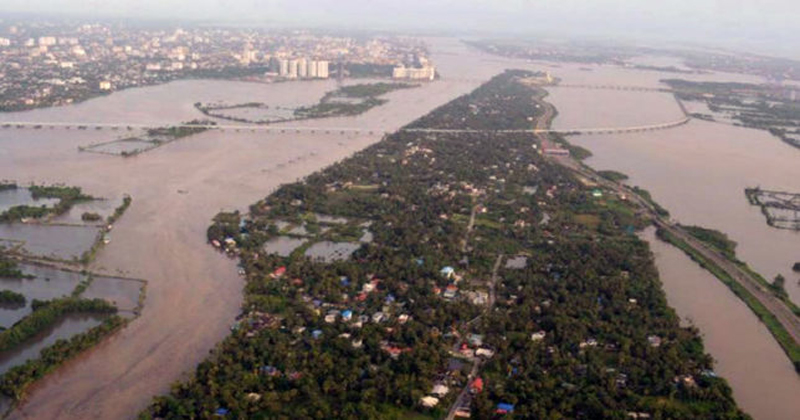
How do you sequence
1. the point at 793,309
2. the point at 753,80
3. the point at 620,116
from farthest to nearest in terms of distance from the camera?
the point at 753,80 < the point at 620,116 < the point at 793,309

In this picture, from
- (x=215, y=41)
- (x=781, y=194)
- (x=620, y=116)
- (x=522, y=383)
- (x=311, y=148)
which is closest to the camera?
(x=522, y=383)

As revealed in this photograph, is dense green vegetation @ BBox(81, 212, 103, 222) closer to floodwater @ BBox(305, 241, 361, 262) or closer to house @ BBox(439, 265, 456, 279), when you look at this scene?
floodwater @ BBox(305, 241, 361, 262)

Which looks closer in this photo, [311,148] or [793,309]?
[793,309]

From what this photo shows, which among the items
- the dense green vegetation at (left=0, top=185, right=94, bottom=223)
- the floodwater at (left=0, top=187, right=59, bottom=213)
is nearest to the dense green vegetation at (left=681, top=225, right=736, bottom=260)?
the dense green vegetation at (left=0, top=185, right=94, bottom=223)

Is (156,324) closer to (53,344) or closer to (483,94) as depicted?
(53,344)

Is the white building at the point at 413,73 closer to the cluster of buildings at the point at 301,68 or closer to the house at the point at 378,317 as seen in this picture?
the cluster of buildings at the point at 301,68

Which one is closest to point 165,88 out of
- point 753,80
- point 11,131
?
point 11,131

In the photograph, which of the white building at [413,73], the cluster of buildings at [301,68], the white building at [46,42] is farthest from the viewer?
the white building at [46,42]

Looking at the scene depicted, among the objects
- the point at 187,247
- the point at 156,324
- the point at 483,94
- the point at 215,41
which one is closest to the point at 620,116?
the point at 483,94

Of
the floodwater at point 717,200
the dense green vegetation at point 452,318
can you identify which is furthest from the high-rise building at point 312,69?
the dense green vegetation at point 452,318
